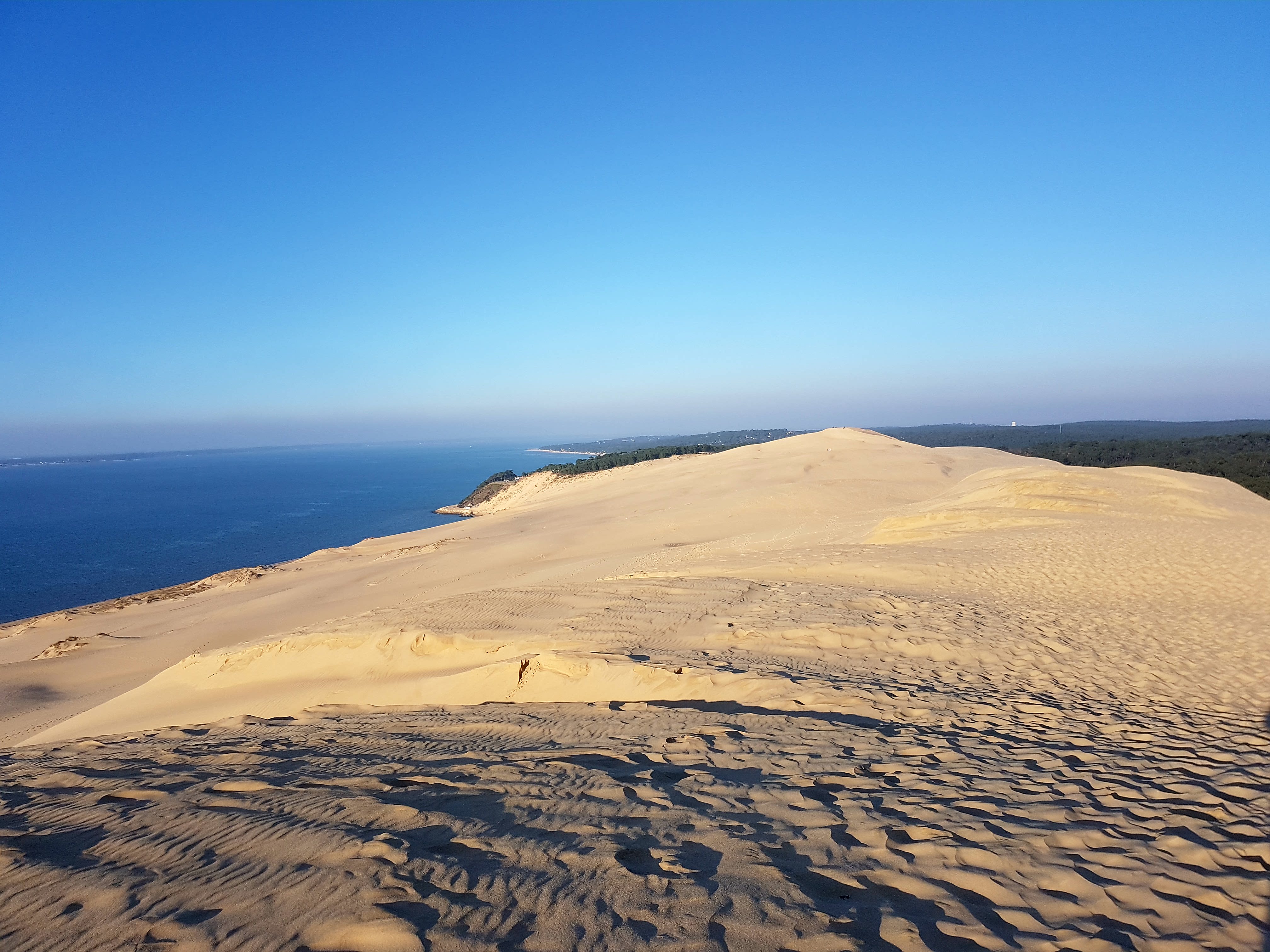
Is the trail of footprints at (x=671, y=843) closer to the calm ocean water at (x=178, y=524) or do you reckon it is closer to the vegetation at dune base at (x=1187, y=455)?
the calm ocean water at (x=178, y=524)

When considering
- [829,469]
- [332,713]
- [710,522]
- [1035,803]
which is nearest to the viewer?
[1035,803]

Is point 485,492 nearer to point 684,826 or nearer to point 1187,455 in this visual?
point 1187,455

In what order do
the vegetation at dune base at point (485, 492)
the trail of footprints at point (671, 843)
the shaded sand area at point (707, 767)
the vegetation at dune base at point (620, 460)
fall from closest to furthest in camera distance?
the trail of footprints at point (671, 843), the shaded sand area at point (707, 767), the vegetation at dune base at point (620, 460), the vegetation at dune base at point (485, 492)

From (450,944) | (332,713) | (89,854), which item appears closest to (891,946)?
(450,944)

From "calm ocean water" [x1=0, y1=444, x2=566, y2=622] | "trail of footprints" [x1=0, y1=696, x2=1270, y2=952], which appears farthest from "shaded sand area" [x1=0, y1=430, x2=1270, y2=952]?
"calm ocean water" [x1=0, y1=444, x2=566, y2=622]

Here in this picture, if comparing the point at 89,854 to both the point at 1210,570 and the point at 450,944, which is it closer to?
the point at 450,944

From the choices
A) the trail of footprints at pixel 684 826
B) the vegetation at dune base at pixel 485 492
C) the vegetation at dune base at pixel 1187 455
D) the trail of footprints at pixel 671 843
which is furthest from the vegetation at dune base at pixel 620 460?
the trail of footprints at pixel 671 843

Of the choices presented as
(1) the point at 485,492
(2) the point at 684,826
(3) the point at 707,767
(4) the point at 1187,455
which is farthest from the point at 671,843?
(1) the point at 485,492
